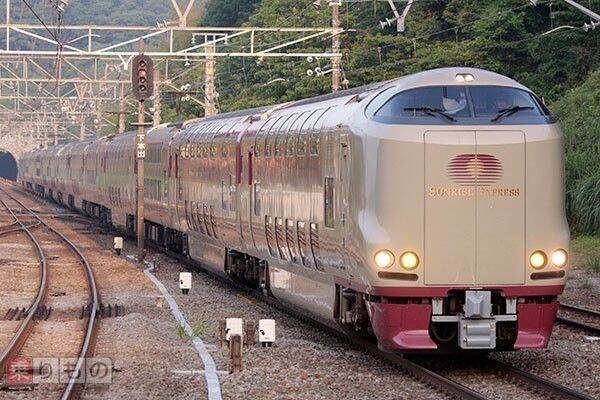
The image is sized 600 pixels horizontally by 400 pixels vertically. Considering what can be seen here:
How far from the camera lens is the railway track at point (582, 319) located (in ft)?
54.1

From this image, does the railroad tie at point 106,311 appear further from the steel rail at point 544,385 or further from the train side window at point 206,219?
the steel rail at point 544,385

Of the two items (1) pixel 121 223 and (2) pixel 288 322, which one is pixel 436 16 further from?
(2) pixel 288 322

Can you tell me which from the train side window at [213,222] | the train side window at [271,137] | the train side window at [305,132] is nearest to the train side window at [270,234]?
the train side window at [271,137]

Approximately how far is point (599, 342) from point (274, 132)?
17.5 ft

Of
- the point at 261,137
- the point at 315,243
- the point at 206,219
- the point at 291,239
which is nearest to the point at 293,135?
the point at 291,239

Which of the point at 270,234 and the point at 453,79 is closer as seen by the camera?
the point at 453,79

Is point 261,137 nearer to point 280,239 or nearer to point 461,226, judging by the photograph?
point 280,239

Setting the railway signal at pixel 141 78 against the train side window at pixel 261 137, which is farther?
the railway signal at pixel 141 78

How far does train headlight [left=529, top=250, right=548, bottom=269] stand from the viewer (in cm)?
1288

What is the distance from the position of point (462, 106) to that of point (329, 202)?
88.2 inches

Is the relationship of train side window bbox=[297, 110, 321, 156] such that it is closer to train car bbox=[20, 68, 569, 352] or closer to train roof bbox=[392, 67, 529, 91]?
train car bbox=[20, 68, 569, 352]

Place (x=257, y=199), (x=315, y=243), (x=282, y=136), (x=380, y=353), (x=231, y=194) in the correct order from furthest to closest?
(x=231, y=194) → (x=257, y=199) → (x=282, y=136) → (x=315, y=243) → (x=380, y=353)

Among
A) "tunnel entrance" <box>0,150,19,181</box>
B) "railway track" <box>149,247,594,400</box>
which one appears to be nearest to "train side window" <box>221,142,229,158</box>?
"railway track" <box>149,247,594,400</box>

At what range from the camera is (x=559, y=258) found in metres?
13.0
